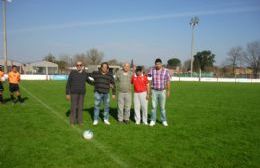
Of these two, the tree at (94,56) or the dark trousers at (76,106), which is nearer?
the dark trousers at (76,106)

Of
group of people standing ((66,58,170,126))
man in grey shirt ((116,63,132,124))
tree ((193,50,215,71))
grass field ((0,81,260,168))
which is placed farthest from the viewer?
tree ((193,50,215,71))

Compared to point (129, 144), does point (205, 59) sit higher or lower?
higher

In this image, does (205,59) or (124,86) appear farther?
(205,59)

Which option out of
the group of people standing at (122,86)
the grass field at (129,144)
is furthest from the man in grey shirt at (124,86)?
the grass field at (129,144)

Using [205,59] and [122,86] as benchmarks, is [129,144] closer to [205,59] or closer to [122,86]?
[122,86]

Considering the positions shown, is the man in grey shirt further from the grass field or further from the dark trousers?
the dark trousers

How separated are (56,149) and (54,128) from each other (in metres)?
2.26

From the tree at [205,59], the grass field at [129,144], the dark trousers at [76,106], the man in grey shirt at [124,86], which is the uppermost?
the tree at [205,59]

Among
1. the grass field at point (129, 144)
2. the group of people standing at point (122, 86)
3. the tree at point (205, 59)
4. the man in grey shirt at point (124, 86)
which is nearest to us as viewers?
the grass field at point (129, 144)

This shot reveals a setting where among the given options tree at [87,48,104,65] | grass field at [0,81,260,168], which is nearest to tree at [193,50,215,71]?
tree at [87,48,104,65]

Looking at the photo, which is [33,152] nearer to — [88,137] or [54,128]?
[88,137]

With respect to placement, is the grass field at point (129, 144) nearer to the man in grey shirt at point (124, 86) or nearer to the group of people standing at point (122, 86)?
the group of people standing at point (122, 86)

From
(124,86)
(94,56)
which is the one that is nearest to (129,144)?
(124,86)

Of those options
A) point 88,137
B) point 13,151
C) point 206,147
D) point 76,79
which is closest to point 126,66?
point 76,79
